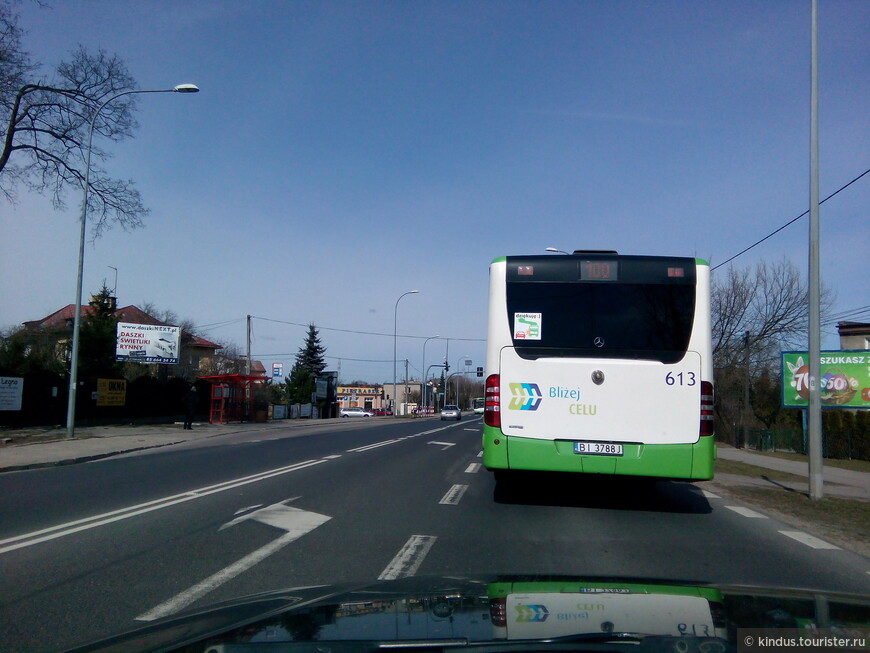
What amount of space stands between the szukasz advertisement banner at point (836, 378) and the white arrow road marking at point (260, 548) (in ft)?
83.3

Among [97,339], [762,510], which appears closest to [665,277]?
[762,510]

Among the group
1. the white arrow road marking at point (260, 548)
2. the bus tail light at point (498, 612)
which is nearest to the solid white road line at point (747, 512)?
the white arrow road marking at point (260, 548)

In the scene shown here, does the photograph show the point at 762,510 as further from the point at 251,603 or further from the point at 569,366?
the point at 251,603

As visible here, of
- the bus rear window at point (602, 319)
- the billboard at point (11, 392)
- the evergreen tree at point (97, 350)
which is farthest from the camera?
the evergreen tree at point (97, 350)

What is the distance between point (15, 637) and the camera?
463 centimetres

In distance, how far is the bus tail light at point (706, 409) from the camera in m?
9.00

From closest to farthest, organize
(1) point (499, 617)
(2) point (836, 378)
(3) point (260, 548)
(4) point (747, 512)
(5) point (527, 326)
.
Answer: (1) point (499, 617)
(3) point (260, 548)
(5) point (527, 326)
(4) point (747, 512)
(2) point (836, 378)

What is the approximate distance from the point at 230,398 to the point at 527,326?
113ft

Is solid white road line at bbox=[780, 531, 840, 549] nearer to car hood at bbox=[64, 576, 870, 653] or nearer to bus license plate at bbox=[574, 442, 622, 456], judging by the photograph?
bus license plate at bbox=[574, 442, 622, 456]

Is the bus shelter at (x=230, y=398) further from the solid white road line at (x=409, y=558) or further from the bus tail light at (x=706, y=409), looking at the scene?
the bus tail light at (x=706, y=409)

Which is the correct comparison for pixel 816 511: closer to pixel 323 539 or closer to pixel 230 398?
pixel 323 539

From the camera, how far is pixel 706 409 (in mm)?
9008

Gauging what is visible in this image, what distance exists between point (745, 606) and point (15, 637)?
446 centimetres

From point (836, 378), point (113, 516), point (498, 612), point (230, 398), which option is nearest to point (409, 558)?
point (498, 612)
